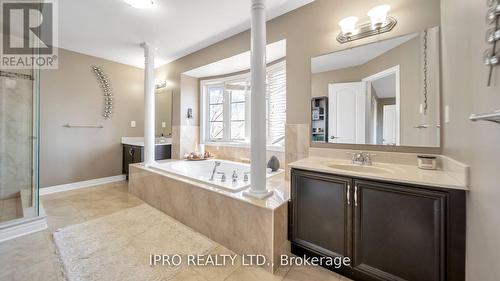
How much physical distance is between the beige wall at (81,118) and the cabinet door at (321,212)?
394cm

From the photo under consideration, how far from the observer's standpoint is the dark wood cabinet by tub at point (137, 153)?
3646mm

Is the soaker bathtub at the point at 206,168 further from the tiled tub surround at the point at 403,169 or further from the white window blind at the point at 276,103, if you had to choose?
the tiled tub surround at the point at 403,169

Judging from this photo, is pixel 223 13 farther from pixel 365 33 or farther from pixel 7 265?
pixel 7 265

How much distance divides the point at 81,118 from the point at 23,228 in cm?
215

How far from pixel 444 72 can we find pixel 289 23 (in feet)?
5.07

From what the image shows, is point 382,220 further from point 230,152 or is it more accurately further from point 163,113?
point 163,113

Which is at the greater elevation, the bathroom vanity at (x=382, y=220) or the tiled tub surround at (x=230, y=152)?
the tiled tub surround at (x=230, y=152)

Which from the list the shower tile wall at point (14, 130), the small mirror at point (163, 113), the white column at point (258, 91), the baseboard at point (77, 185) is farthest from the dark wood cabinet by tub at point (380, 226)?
the baseboard at point (77, 185)

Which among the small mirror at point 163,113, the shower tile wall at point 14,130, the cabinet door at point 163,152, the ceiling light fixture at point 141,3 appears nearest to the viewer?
the ceiling light fixture at point 141,3

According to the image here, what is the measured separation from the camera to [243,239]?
5.53 ft

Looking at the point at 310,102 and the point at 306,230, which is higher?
the point at 310,102

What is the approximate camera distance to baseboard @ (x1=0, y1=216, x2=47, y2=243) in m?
1.93

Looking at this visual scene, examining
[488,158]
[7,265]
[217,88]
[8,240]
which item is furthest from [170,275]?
[217,88]

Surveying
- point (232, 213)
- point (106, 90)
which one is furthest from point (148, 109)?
point (232, 213)
